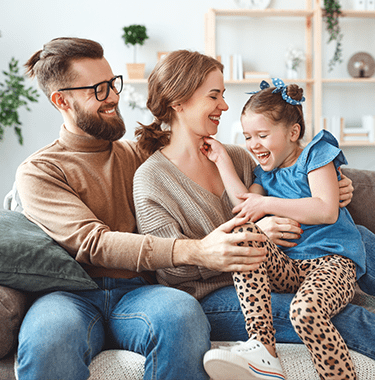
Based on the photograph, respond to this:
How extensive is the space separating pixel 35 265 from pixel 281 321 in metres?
0.79

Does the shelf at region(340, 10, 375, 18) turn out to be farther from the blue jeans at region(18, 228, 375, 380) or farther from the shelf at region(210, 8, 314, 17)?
the blue jeans at region(18, 228, 375, 380)

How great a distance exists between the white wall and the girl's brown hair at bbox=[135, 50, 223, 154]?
2455 mm

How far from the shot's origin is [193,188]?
1.57 m

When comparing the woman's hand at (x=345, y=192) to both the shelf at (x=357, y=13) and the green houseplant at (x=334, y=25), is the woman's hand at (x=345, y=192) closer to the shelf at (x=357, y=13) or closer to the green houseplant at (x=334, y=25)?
the green houseplant at (x=334, y=25)

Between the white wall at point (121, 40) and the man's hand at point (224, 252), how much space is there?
2.89m

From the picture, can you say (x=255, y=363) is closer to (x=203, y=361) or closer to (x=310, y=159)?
(x=203, y=361)

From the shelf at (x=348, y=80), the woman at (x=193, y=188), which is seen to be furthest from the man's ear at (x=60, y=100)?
the shelf at (x=348, y=80)

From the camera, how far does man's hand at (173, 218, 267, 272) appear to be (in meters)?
1.25

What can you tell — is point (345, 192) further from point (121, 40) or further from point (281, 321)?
point (121, 40)

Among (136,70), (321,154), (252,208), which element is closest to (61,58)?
(252,208)

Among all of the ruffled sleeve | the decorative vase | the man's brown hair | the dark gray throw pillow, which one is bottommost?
the dark gray throw pillow

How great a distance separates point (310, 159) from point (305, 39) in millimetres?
3131

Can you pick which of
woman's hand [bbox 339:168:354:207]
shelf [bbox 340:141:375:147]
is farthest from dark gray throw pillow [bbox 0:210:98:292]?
shelf [bbox 340:141:375:147]

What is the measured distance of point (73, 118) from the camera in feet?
5.59
